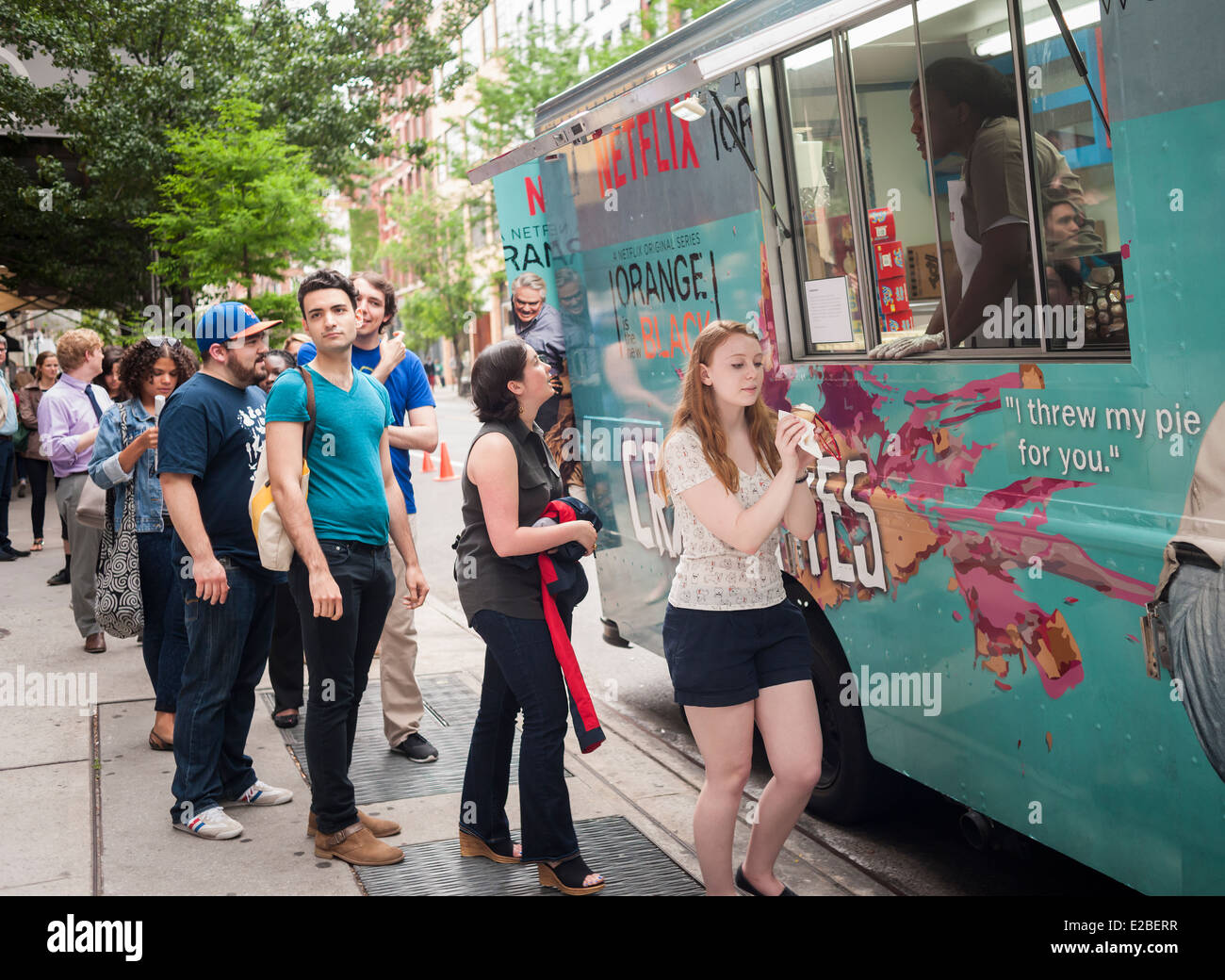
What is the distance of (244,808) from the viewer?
202 inches

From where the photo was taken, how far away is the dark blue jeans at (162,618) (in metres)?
5.74

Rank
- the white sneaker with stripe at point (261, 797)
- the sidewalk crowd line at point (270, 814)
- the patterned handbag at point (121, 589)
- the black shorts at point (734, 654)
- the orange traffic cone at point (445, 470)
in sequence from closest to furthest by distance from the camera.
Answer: the black shorts at point (734, 654)
the sidewalk crowd line at point (270, 814)
the white sneaker with stripe at point (261, 797)
the patterned handbag at point (121, 589)
the orange traffic cone at point (445, 470)

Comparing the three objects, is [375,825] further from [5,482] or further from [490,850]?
[5,482]

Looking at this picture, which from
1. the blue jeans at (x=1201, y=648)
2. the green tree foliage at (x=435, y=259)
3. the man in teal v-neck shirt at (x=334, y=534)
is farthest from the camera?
the green tree foliage at (x=435, y=259)

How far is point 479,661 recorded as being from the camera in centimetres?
784

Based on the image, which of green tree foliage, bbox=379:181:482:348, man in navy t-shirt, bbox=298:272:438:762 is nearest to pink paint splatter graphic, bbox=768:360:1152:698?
man in navy t-shirt, bbox=298:272:438:762

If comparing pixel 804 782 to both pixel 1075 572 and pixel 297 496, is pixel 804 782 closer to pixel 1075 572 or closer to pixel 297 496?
pixel 1075 572

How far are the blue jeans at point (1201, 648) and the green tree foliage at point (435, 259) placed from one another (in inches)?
2203

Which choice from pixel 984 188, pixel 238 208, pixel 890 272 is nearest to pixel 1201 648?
pixel 984 188

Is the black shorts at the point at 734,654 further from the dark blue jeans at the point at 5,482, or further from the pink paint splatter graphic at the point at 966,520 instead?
the dark blue jeans at the point at 5,482

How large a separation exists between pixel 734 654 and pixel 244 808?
254cm

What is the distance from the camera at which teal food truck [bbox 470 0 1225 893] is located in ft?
9.55

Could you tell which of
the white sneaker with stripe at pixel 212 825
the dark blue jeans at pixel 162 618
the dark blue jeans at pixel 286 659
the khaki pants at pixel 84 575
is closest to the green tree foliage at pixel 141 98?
the khaki pants at pixel 84 575
